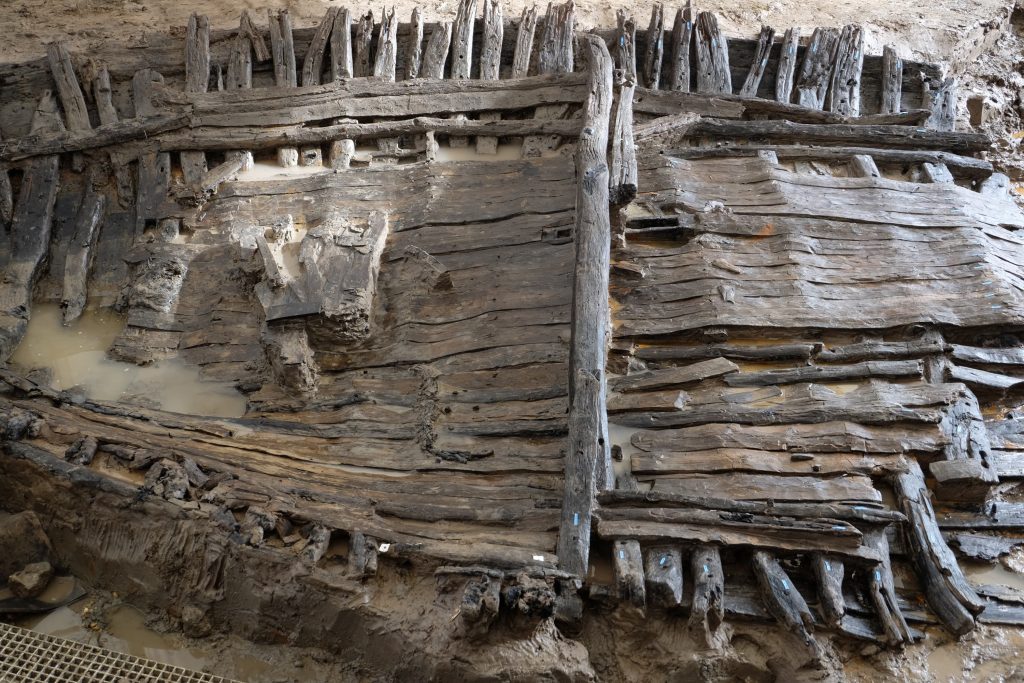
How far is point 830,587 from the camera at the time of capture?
5.10m

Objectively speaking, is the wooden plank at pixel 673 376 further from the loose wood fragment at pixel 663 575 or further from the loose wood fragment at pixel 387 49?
the loose wood fragment at pixel 387 49

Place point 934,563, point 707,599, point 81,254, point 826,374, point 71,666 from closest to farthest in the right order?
point 71,666
point 707,599
point 934,563
point 826,374
point 81,254

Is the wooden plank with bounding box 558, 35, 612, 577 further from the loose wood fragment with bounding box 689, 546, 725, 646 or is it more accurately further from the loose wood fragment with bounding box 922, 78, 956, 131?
the loose wood fragment with bounding box 922, 78, 956, 131

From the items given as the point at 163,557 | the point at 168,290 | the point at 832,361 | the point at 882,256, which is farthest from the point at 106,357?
the point at 882,256

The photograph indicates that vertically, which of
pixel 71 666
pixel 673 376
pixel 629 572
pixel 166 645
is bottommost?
pixel 166 645

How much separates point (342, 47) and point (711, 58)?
12.7 feet

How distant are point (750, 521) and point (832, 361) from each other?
198 cm

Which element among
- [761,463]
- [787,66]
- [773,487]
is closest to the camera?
[773,487]

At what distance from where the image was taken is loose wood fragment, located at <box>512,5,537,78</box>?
916cm

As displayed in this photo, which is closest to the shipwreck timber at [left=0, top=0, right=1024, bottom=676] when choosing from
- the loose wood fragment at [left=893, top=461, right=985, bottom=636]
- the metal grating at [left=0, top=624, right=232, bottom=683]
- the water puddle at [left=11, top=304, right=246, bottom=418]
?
the loose wood fragment at [left=893, top=461, right=985, bottom=636]

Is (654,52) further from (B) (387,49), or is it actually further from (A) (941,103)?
(A) (941,103)

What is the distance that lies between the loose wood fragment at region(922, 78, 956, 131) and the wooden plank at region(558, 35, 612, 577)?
12.1ft

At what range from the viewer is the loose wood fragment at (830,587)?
16.5 feet

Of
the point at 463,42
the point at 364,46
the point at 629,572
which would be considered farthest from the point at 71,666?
the point at 463,42
